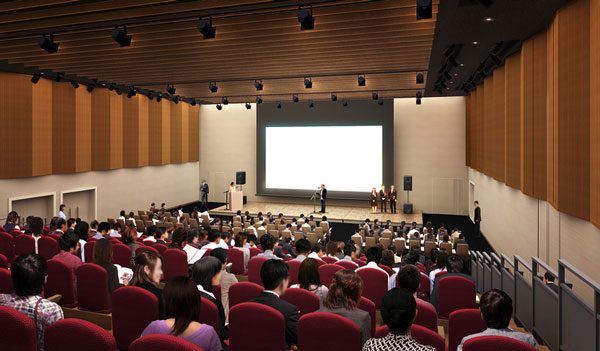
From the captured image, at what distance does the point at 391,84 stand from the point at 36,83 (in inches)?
434

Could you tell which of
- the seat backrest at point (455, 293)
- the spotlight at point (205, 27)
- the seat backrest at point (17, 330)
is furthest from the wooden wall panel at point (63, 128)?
the seat backrest at point (455, 293)

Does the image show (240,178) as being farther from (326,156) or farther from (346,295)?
(346,295)

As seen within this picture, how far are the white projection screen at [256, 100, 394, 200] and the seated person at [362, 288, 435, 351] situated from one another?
16455 millimetres

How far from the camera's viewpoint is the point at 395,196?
1791 cm

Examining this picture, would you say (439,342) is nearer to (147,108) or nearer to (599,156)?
(599,156)

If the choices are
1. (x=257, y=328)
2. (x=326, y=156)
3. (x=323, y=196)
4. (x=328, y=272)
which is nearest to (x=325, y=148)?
(x=326, y=156)

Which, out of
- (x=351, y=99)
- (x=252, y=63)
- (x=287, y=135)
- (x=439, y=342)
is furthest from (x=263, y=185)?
(x=439, y=342)

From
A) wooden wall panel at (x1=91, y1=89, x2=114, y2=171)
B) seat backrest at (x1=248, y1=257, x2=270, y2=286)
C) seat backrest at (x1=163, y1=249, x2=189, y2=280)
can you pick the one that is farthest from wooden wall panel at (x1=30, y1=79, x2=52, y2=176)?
seat backrest at (x1=248, y1=257, x2=270, y2=286)

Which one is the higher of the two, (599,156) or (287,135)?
(287,135)

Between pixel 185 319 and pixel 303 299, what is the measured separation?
1.33 metres

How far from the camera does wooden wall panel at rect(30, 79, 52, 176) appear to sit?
12188 millimetres

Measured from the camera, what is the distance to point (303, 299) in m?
3.52

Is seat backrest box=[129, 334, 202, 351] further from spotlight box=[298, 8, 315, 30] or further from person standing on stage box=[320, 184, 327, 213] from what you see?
person standing on stage box=[320, 184, 327, 213]

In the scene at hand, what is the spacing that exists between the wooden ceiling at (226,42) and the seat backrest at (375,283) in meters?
4.27
